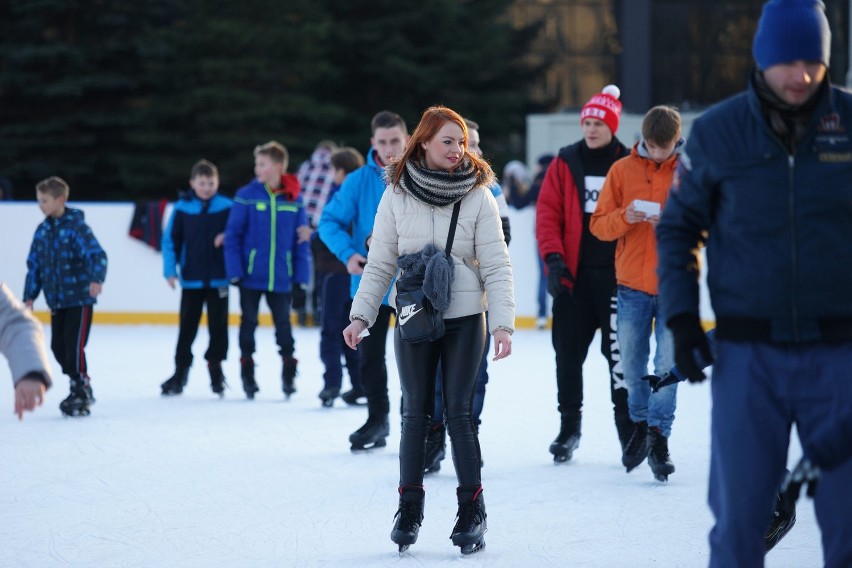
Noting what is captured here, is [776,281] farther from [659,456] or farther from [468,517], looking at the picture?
[659,456]

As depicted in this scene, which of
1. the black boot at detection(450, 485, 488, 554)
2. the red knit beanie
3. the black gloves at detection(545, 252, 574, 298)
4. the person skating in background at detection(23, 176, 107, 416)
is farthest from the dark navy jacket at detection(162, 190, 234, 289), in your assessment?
the black boot at detection(450, 485, 488, 554)

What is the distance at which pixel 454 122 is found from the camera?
4559 millimetres

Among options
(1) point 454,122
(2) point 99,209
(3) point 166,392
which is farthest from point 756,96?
(2) point 99,209

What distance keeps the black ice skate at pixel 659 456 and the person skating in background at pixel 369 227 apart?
4.31ft

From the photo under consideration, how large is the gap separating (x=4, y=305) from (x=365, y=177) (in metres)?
3.32

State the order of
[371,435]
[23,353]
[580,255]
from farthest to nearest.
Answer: [371,435], [580,255], [23,353]

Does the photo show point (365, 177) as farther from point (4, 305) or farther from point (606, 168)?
point (4, 305)

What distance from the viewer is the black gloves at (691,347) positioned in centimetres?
302

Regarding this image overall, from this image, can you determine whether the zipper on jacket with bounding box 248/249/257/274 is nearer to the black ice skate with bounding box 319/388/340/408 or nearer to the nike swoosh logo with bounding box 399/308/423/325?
the black ice skate with bounding box 319/388/340/408

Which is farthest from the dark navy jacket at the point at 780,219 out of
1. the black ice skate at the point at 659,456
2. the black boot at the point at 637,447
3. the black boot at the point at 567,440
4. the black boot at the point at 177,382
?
the black boot at the point at 177,382

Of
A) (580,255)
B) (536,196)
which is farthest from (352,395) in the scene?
(536,196)

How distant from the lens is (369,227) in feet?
20.9

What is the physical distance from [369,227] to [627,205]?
1360 mm

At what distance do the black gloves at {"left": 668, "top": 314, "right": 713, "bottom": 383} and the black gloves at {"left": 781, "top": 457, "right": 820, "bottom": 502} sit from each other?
11.8 inches
